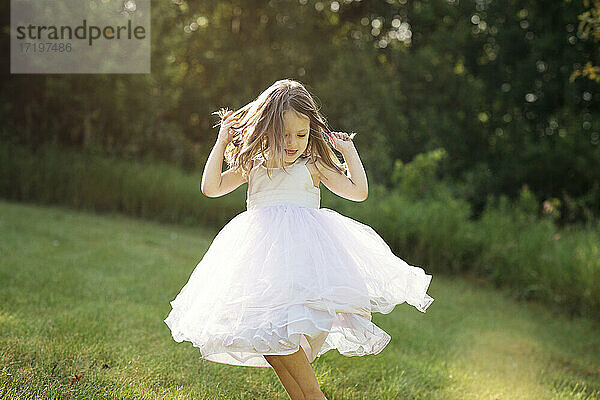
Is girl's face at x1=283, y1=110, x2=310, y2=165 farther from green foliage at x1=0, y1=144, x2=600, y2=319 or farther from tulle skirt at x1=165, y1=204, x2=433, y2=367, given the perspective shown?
green foliage at x1=0, y1=144, x2=600, y2=319

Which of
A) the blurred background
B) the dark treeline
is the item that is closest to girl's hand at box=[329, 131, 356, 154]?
the blurred background

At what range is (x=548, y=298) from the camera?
6.38 meters

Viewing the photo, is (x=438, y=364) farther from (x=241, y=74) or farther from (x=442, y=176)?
(x=241, y=74)

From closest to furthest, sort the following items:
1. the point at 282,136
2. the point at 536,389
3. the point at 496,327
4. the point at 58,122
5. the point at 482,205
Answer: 1. the point at 282,136
2. the point at 536,389
3. the point at 496,327
4. the point at 58,122
5. the point at 482,205

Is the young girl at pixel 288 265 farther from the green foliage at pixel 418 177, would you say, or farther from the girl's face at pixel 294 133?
the green foliage at pixel 418 177

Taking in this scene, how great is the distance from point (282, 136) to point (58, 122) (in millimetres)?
10653

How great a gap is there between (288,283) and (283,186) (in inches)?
20.2

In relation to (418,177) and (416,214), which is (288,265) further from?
(418,177)

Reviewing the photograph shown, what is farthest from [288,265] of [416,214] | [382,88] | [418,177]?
[382,88]

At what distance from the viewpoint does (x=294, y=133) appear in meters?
2.66

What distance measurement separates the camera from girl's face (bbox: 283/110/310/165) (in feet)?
8.64

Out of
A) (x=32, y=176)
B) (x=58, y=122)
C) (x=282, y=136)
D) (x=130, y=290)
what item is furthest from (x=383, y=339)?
(x=58, y=122)

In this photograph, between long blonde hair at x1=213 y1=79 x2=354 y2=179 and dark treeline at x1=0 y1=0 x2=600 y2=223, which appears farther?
dark treeline at x1=0 y1=0 x2=600 y2=223

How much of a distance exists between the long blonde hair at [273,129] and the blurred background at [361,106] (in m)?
5.58
